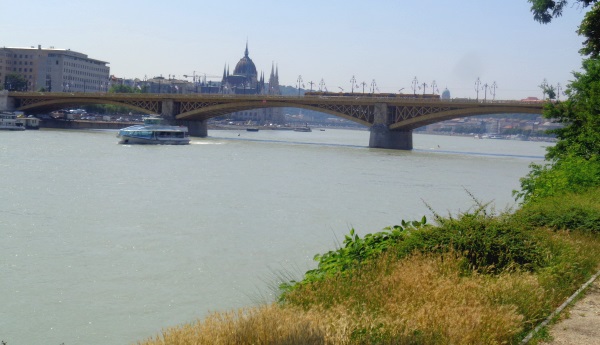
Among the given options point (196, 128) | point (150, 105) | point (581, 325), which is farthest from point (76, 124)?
point (581, 325)

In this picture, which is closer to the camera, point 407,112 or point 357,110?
point 407,112

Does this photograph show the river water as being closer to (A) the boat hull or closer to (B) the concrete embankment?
(A) the boat hull

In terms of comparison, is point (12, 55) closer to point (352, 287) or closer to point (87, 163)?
point (87, 163)

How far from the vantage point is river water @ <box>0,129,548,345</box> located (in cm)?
1290

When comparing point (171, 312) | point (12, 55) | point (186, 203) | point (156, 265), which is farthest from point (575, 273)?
point (12, 55)

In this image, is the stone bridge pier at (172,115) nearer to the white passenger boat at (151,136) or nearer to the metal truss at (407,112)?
the white passenger boat at (151,136)

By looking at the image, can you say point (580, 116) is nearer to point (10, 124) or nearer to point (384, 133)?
point (384, 133)

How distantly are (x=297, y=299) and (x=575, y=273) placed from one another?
389 centimetres

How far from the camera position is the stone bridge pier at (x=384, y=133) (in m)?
83.4

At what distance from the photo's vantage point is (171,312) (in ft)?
41.9

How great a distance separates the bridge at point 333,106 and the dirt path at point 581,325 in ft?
212

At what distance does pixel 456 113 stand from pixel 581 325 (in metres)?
70.4

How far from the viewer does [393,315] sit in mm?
7586

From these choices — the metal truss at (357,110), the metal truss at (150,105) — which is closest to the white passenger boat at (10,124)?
the metal truss at (150,105)
